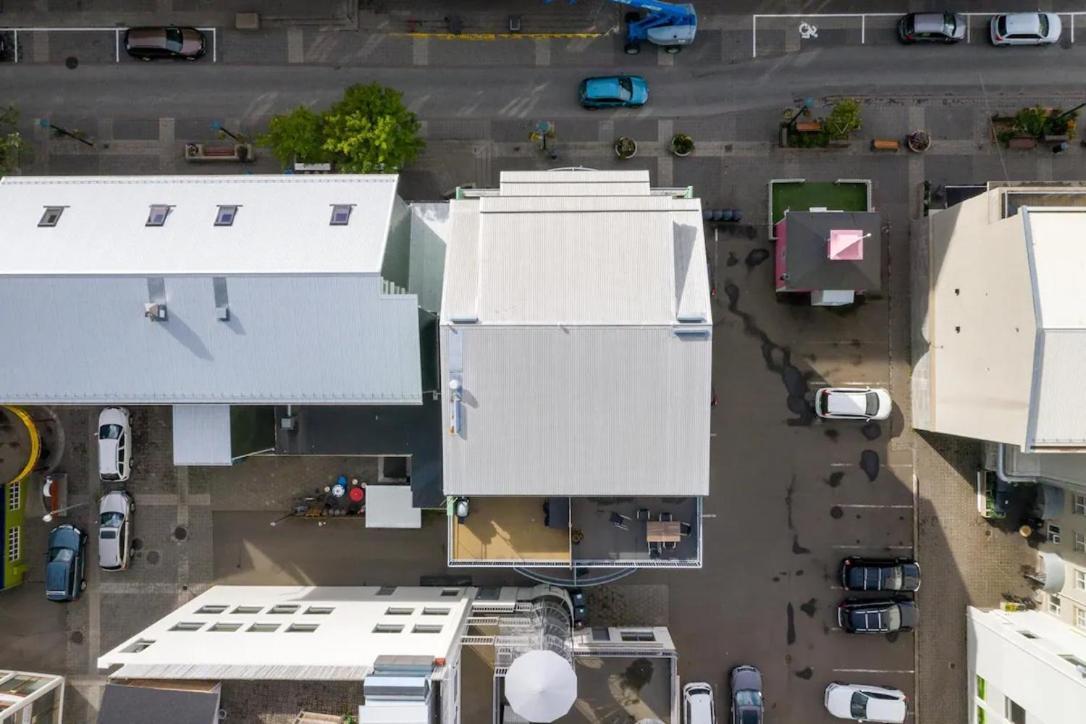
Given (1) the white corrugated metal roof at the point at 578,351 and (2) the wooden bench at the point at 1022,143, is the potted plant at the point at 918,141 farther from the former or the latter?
(1) the white corrugated metal roof at the point at 578,351

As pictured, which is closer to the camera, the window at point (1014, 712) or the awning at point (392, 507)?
the window at point (1014, 712)

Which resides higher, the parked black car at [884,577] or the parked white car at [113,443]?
the parked white car at [113,443]

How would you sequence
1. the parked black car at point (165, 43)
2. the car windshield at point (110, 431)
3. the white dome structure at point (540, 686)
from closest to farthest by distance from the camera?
the white dome structure at point (540, 686)
the car windshield at point (110, 431)
the parked black car at point (165, 43)

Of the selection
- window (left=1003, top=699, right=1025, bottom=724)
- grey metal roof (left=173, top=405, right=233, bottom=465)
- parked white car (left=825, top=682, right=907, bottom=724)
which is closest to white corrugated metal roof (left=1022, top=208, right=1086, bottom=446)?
window (left=1003, top=699, right=1025, bottom=724)

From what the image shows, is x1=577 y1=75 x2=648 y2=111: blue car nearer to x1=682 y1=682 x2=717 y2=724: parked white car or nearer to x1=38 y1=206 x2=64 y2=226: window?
x1=38 y1=206 x2=64 y2=226: window

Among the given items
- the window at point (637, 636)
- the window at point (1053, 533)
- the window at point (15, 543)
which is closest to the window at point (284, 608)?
the window at point (15, 543)

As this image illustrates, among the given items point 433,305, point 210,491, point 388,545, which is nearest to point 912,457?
point 433,305

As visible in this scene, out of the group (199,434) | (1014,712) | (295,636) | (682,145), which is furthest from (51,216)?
(1014,712)
